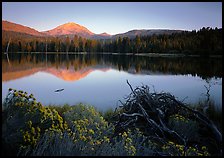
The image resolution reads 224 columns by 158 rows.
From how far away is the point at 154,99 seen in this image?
6.93 meters

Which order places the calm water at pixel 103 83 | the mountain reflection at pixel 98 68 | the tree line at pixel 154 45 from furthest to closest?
the tree line at pixel 154 45 → the mountain reflection at pixel 98 68 → the calm water at pixel 103 83

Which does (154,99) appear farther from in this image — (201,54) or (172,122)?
(201,54)

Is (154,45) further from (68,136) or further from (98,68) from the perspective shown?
(68,136)

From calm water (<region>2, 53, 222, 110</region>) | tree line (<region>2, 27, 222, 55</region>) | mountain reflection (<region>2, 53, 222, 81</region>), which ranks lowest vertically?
calm water (<region>2, 53, 222, 110</region>)

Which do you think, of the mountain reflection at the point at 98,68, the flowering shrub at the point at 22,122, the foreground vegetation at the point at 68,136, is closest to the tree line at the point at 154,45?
the mountain reflection at the point at 98,68

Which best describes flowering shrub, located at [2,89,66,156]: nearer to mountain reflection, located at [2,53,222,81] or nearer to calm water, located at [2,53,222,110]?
calm water, located at [2,53,222,110]

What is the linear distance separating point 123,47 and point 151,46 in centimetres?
2286

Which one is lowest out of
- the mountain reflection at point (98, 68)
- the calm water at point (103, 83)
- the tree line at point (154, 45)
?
the calm water at point (103, 83)

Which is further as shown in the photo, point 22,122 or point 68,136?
point 22,122

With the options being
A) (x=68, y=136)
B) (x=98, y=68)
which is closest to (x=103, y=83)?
(x=98, y=68)

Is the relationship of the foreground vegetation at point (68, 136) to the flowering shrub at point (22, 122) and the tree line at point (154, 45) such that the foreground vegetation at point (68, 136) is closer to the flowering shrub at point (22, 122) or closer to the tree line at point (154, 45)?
the flowering shrub at point (22, 122)

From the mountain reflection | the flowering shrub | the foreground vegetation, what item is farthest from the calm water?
the flowering shrub

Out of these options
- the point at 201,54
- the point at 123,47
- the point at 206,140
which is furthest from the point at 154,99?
the point at 123,47

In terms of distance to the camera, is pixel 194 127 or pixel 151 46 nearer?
pixel 194 127
